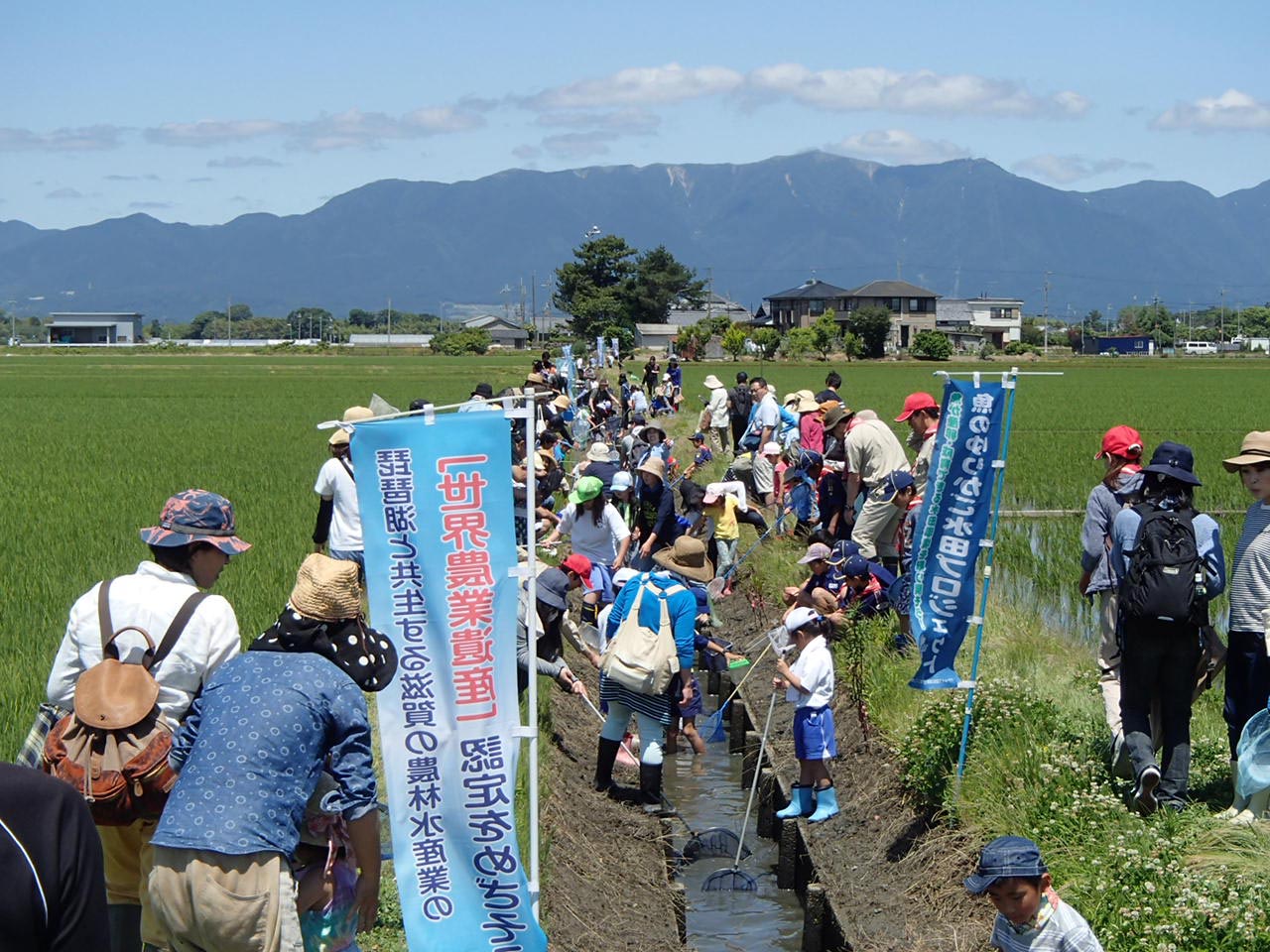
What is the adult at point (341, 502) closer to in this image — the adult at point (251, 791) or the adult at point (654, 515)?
the adult at point (654, 515)

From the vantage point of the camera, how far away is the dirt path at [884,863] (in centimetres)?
602

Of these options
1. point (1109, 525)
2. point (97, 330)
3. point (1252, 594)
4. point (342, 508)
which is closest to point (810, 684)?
point (1109, 525)

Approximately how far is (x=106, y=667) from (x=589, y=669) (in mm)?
7596

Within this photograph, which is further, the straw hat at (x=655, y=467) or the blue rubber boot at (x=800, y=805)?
the straw hat at (x=655, y=467)

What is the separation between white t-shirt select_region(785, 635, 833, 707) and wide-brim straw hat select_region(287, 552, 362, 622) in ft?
11.5

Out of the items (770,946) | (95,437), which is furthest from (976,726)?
(95,437)

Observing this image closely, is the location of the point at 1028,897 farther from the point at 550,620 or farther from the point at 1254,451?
the point at 550,620

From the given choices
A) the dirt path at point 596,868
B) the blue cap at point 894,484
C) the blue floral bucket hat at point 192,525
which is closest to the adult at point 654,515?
the blue cap at point 894,484

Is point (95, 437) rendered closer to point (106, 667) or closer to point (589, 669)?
point (589, 669)

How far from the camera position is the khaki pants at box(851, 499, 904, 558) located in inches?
380

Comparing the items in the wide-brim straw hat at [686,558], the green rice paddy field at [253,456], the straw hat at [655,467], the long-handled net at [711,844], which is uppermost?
the straw hat at [655,467]

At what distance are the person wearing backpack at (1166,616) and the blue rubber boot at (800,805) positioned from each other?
6.55 ft

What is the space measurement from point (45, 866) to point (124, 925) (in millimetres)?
2158

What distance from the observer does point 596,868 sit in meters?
6.89
